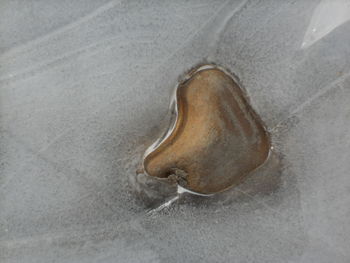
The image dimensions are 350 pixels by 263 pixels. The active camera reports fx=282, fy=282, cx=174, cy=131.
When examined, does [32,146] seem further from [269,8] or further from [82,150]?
[269,8]

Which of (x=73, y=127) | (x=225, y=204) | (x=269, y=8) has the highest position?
(x=73, y=127)

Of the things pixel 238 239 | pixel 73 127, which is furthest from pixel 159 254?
pixel 73 127

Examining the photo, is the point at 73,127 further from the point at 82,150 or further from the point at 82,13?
the point at 82,13

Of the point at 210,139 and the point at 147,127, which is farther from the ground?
the point at 147,127

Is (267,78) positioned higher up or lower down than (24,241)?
lower down
